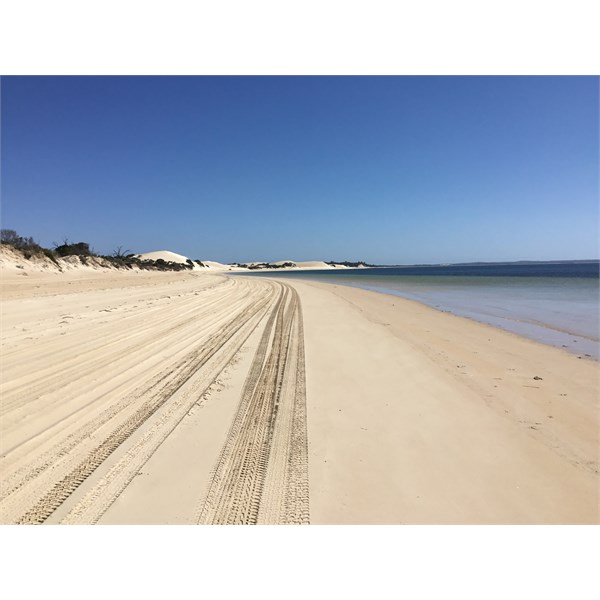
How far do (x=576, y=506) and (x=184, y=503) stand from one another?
267cm

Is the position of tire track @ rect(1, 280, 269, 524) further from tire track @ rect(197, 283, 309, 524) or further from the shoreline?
the shoreline

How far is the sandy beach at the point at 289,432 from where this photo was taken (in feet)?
7.37

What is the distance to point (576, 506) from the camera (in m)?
2.33

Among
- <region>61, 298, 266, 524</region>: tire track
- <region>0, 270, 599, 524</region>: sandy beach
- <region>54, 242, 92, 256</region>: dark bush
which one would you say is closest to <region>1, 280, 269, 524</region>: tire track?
<region>0, 270, 599, 524</region>: sandy beach

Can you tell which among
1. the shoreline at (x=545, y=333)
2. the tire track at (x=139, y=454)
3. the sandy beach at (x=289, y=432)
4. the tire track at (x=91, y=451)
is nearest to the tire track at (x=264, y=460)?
the sandy beach at (x=289, y=432)

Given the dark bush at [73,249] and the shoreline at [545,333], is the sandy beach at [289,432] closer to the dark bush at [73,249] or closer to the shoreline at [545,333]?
the shoreline at [545,333]

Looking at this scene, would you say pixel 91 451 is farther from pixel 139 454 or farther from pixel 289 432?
pixel 289 432

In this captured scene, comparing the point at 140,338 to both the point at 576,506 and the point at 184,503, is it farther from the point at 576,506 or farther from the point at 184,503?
the point at 576,506

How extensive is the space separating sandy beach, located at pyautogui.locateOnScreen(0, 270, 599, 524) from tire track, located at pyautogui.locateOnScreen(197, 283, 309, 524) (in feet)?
0.05

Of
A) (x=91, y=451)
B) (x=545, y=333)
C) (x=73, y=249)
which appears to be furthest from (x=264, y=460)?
(x=73, y=249)

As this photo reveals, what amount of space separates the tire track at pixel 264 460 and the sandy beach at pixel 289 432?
1cm

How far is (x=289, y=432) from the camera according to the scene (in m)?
3.22

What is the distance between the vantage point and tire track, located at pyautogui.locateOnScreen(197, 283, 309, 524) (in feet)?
7.07

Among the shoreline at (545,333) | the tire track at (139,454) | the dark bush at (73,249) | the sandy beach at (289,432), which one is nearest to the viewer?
the tire track at (139,454)
